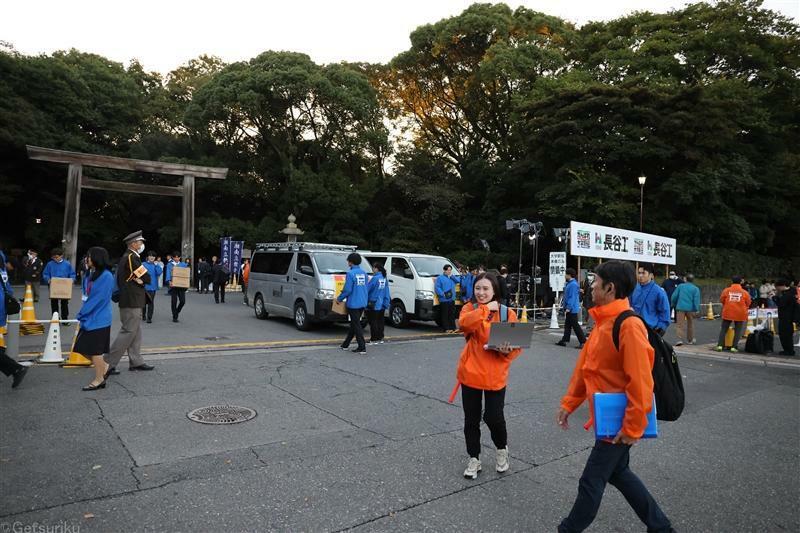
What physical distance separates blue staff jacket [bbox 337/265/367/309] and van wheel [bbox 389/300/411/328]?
430 centimetres

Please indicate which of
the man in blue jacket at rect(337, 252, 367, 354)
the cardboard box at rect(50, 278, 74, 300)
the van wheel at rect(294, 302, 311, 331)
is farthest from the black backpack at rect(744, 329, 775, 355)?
the cardboard box at rect(50, 278, 74, 300)

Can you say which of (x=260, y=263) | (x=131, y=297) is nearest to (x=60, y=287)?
(x=131, y=297)

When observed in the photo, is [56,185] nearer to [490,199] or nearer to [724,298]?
[490,199]

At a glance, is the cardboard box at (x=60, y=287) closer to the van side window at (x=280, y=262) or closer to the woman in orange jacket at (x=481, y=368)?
the van side window at (x=280, y=262)

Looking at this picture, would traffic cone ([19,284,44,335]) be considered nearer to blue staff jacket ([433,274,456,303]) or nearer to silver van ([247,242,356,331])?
silver van ([247,242,356,331])

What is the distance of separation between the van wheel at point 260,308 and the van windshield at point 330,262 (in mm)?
3120

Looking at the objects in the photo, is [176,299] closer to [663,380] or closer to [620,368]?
[620,368]

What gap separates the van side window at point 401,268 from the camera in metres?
14.0

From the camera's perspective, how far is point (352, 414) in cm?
570

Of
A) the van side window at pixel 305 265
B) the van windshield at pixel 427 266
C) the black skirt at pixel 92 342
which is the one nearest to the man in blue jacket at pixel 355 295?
the van side window at pixel 305 265

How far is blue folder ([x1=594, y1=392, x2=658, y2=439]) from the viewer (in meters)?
2.69

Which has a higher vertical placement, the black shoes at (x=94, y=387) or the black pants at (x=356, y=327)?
the black pants at (x=356, y=327)

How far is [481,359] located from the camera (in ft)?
12.8

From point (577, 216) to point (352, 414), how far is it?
22659 mm
